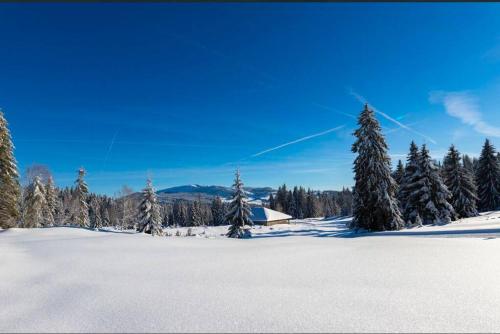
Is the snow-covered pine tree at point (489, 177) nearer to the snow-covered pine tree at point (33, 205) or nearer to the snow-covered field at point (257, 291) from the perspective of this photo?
the snow-covered field at point (257, 291)

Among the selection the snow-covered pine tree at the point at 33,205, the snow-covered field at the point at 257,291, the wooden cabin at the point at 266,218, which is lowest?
the wooden cabin at the point at 266,218

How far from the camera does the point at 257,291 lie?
3.54m

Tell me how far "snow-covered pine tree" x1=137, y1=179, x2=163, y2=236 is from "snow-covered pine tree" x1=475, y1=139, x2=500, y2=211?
47.4m

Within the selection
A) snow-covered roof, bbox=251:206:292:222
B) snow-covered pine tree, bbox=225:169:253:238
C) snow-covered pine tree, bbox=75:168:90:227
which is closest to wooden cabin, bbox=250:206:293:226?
snow-covered roof, bbox=251:206:292:222

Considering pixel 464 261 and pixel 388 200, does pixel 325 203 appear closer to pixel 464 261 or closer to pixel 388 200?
pixel 388 200

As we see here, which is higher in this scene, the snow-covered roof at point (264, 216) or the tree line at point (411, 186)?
the tree line at point (411, 186)

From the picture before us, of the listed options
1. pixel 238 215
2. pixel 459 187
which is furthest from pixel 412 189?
pixel 238 215

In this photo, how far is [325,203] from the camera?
415ft

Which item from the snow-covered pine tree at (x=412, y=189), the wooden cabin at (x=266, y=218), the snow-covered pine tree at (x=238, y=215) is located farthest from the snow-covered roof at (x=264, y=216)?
the snow-covered pine tree at (x=412, y=189)

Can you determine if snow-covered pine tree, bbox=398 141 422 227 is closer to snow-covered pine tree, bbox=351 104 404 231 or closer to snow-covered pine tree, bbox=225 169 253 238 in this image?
snow-covered pine tree, bbox=351 104 404 231

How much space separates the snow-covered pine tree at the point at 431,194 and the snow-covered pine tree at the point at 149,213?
3016cm

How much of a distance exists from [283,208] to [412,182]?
7463 cm

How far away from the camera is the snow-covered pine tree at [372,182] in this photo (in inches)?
871

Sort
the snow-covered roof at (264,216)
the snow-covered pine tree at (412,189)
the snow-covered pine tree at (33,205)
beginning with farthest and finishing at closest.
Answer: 1. the snow-covered roof at (264,216)
2. the snow-covered pine tree at (33,205)
3. the snow-covered pine tree at (412,189)
